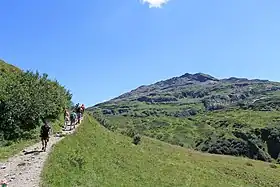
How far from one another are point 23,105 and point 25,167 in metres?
13.8

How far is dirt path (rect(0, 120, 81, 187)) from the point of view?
23953 millimetres

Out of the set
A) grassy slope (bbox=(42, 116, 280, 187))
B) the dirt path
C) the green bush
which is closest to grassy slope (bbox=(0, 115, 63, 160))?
the dirt path

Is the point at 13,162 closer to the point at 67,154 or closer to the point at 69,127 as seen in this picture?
the point at 67,154

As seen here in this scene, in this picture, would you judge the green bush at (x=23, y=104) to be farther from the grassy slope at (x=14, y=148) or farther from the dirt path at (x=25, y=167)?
the dirt path at (x=25, y=167)

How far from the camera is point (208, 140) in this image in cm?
15538

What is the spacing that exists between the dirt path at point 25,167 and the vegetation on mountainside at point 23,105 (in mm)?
4472

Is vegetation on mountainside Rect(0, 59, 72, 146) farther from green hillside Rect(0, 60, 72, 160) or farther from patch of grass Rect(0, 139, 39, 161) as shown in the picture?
patch of grass Rect(0, 139, 39, 161)

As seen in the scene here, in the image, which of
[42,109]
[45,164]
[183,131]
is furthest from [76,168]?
[183,131]

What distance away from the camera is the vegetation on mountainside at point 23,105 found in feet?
125

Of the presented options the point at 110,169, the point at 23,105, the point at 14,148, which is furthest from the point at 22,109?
the point at 110,169

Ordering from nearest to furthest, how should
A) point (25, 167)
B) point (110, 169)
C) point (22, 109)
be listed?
point (25, 167)
point (110, 169)
point (22, 109)

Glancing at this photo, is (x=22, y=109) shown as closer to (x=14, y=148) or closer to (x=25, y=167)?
(x=14, y=148)

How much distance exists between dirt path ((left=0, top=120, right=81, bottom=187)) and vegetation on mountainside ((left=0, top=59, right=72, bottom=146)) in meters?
4.47

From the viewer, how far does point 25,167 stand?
27312mm
